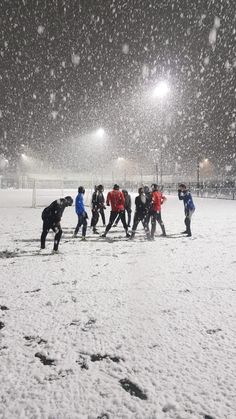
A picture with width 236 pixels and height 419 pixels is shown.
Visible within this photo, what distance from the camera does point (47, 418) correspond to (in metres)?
2.43

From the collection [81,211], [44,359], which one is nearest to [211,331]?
[44,359]

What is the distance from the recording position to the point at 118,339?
369 cm

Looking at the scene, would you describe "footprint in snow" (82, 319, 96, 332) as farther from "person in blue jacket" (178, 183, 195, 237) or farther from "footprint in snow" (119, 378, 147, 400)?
"person in blue jacket" (178, 183, 195, 237)

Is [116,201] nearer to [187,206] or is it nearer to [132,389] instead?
[187,206]

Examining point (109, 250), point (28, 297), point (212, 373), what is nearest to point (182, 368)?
point (212, 373)

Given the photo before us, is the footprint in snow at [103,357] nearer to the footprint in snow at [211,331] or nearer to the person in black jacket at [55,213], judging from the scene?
the footprint in snow at [211,331]

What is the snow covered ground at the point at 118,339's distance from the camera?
2.62 metres

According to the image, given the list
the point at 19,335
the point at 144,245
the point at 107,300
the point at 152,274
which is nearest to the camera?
the point at 19,335

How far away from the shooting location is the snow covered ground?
2.62 m

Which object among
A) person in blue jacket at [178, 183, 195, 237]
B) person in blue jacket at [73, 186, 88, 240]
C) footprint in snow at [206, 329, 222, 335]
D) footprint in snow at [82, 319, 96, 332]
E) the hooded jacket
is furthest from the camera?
person in blue jacket at [178, 183, 195, 237]

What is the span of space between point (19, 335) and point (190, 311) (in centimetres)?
219

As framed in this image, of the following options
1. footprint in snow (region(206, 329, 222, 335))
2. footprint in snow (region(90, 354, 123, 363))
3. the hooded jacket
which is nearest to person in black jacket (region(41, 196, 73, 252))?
the hooded jacket

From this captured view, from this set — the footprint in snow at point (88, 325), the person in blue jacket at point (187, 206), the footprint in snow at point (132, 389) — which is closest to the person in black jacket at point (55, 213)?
the footprint in snow at point (88, 325)

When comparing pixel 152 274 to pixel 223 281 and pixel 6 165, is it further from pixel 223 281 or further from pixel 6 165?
pixel 6 165
